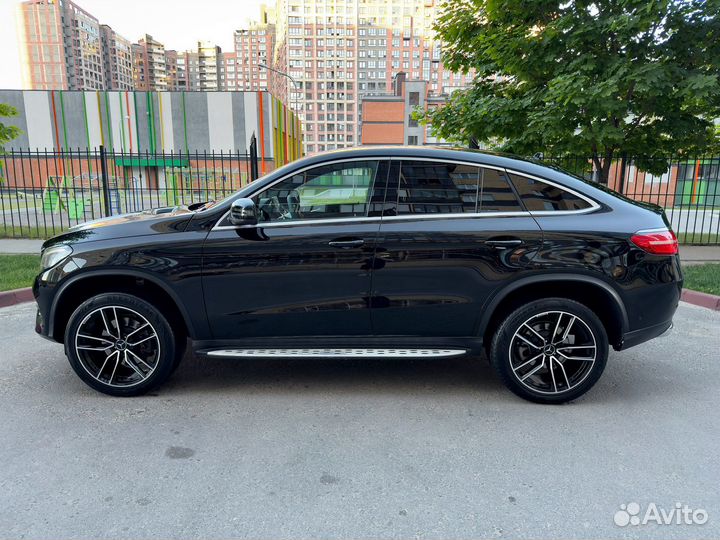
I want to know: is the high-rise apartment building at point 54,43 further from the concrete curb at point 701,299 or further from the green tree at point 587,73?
the concrete curb at point 701,299

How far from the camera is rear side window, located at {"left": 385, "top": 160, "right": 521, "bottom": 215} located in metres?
3.46

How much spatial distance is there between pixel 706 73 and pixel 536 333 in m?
7.66

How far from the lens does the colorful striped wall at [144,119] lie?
48750 mm

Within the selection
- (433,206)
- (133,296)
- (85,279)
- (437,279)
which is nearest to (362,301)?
(437,279)

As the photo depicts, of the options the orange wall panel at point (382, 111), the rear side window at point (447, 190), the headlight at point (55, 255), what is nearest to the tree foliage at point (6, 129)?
the headlight at point (55, 255)

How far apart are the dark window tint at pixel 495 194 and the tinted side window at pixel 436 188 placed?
5cm

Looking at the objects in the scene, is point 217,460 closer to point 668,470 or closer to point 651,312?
point 668,470

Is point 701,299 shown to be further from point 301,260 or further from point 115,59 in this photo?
point 115,59

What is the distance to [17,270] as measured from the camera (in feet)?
25.5

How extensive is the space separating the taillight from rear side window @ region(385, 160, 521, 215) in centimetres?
85

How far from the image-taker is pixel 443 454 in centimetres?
286

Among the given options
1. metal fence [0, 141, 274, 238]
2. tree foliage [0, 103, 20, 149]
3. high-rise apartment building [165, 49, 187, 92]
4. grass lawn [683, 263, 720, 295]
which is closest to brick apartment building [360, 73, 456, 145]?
metal fence [0, 141, 274, 238]

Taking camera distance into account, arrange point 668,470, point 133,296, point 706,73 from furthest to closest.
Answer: point 706,73 → point 133,296 → point 668,470

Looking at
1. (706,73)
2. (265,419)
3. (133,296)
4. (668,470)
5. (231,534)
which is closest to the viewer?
(231,534)
